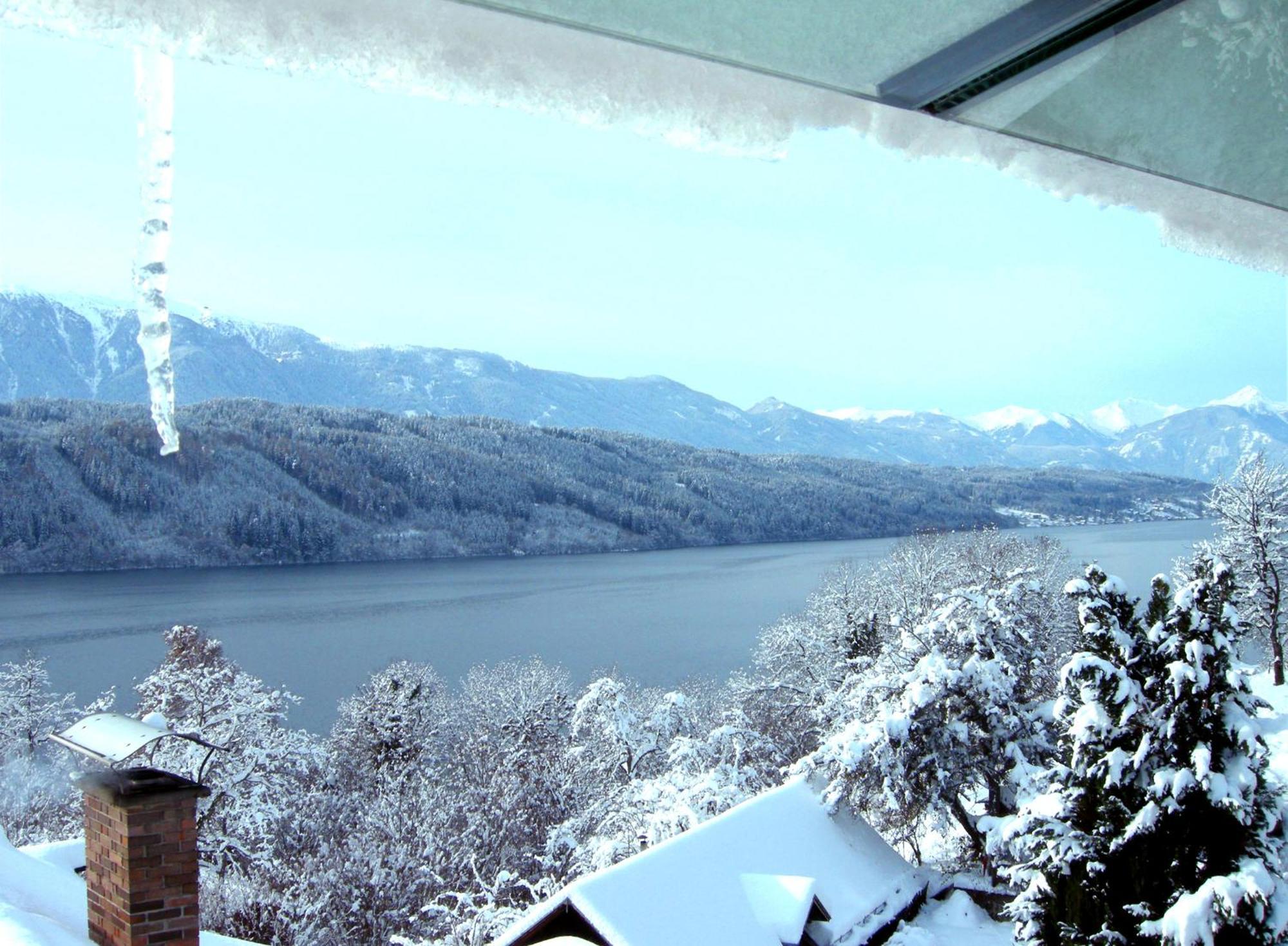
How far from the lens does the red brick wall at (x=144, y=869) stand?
4.02 meters

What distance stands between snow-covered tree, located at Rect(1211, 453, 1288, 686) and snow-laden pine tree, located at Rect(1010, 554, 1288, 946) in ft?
53.7

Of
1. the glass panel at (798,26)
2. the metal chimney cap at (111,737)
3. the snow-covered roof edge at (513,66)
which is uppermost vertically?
the glass panel at (798,26)

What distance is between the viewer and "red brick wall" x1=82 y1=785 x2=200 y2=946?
158 inches

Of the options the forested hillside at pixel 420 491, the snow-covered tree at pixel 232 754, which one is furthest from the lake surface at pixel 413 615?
the snow-covered tree at pixel 232 754

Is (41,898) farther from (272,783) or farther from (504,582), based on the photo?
(504,582)

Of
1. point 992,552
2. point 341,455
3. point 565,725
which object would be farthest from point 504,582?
point 992,552

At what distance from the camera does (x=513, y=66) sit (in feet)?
2.03

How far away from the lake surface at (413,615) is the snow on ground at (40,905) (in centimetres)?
2397

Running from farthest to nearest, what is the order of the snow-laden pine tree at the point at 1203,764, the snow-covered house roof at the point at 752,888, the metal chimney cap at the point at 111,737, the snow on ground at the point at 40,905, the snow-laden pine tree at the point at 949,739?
1. the snow-laden pine tree at the point at 949,739
2. the snow-covered house roof at the point at 752,888
3. the snow-laden pine tree at the point at 1203,764
4. the metal chimney cap at the point at 111,737
5. the snow on ground at the point at 40,905

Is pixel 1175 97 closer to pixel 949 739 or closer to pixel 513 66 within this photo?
pixel 513 66

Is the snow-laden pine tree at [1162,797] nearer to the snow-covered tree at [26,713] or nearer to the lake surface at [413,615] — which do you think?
the snow-covered tree at [26,713]

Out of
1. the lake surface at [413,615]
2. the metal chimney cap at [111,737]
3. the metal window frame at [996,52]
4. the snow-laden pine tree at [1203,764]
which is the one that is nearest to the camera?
the metal window frame at [996,52]

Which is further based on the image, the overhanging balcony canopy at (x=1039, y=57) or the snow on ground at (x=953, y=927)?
the snow on ground at (x=953, y=927)

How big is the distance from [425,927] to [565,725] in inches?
511
